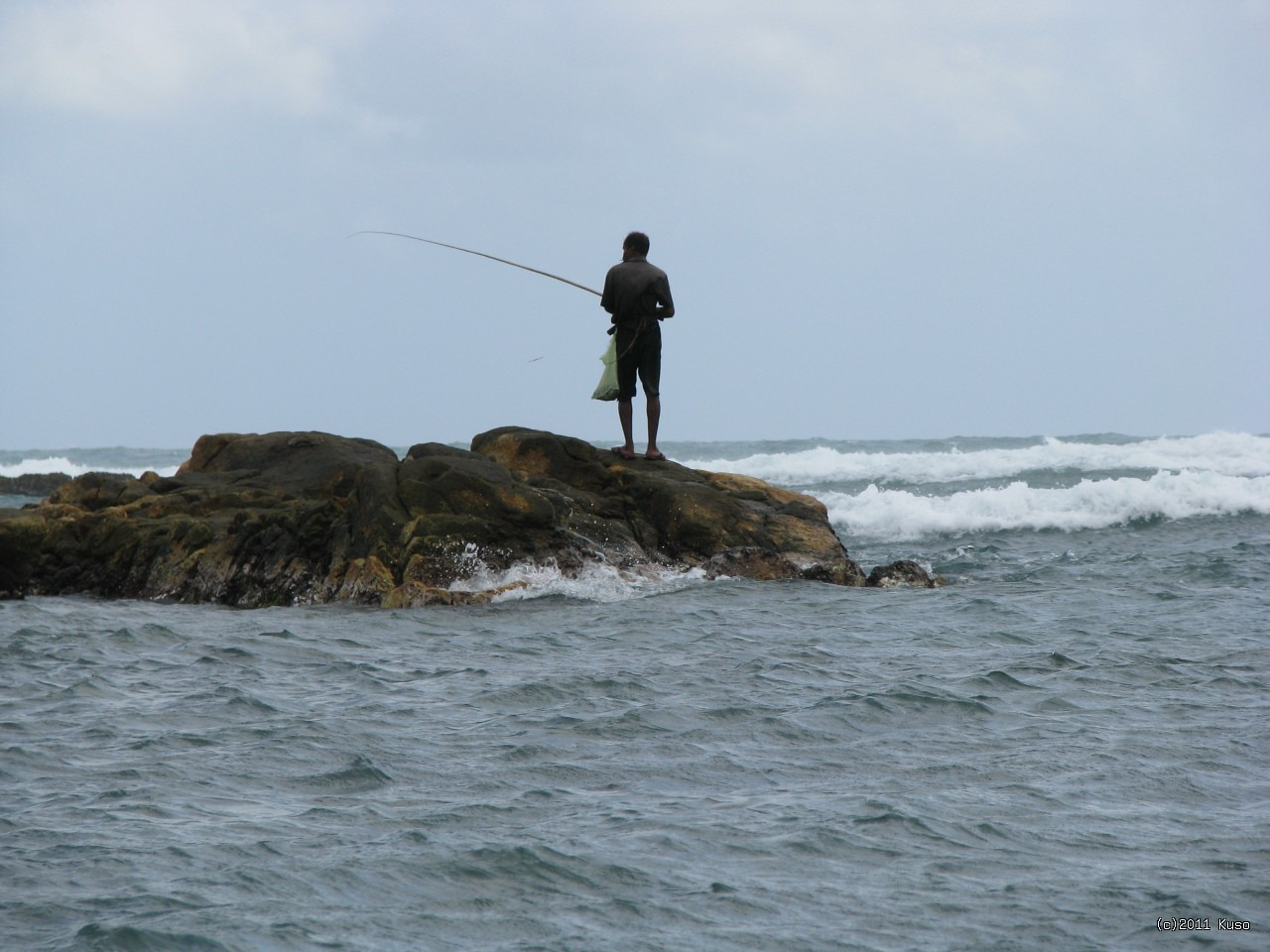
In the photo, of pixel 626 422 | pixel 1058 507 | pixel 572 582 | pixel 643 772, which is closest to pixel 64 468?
pixel 1058 507

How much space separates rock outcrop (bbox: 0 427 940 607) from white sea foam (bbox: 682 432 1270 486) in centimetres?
1457

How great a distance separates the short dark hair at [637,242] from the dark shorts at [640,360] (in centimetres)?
61

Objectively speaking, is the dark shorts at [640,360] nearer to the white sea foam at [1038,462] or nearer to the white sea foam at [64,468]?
the white sea foam at [1038,462]

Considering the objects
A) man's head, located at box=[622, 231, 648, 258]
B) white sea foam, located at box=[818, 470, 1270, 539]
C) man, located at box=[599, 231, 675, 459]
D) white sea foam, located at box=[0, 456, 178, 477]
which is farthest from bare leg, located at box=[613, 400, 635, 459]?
white sea foam, located at box=[0, 456, 178, 477]

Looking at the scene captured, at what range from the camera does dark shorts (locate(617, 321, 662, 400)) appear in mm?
11055

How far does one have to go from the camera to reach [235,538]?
1059 centimetres

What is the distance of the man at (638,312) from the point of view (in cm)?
1093

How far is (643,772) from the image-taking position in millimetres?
5520

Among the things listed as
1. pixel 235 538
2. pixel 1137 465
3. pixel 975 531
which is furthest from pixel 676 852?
pixel 1137 465

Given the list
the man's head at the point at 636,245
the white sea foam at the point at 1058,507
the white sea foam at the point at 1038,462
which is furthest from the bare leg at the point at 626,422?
the white sea foam at the point at 1038,462

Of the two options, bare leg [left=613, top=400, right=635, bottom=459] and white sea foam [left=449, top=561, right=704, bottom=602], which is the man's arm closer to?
bare leg [left=613, top=400, right=635, bottom=459]

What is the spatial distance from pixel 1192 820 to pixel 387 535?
6.53 meters

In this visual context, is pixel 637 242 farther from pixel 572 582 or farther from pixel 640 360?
pixel 572 582

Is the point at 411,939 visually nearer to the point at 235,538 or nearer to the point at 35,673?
the point at 35,673
